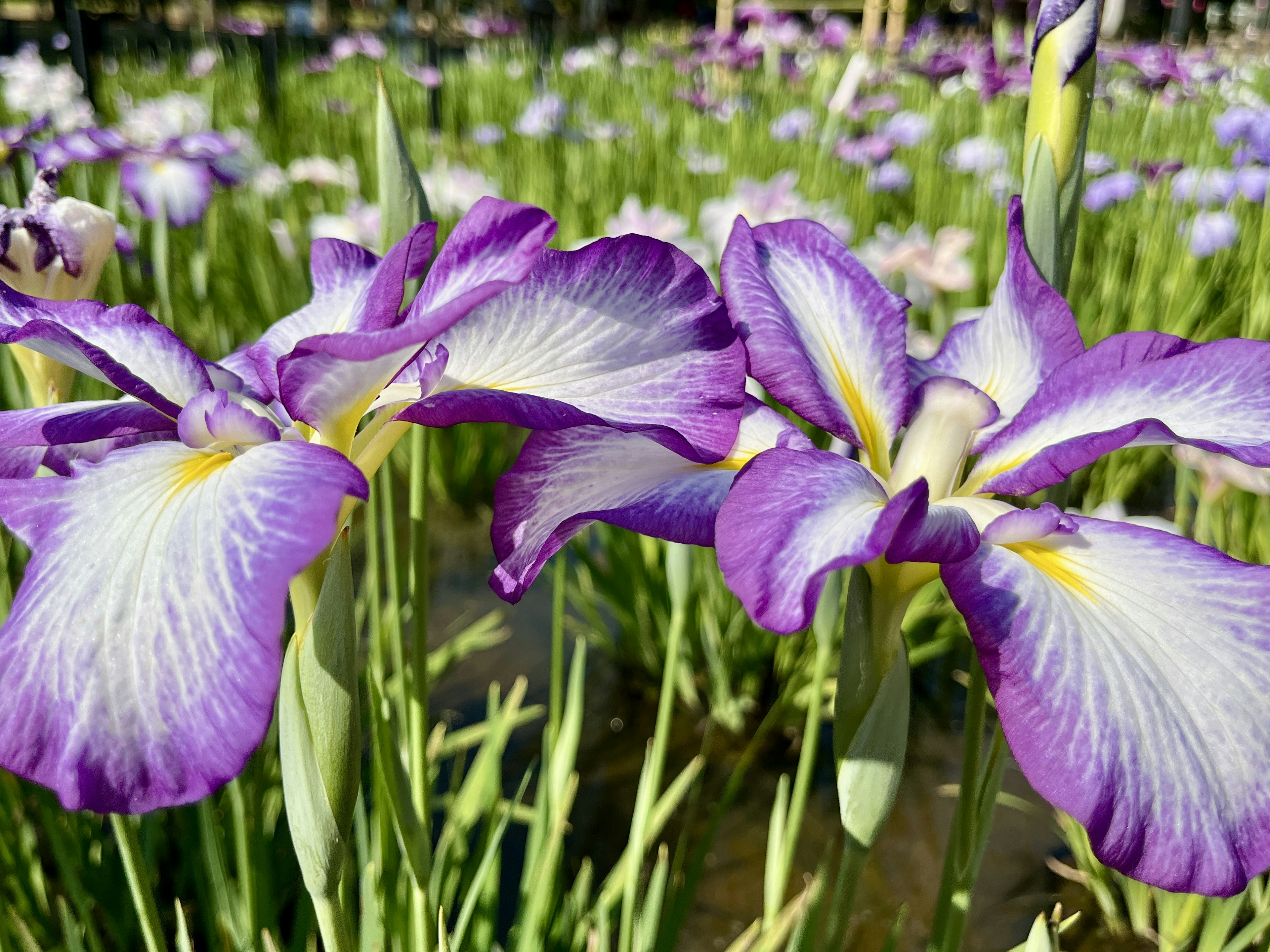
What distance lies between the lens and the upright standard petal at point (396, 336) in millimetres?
438

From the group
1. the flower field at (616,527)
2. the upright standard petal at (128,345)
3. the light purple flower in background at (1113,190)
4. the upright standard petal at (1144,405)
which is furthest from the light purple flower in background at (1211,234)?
the upright standard petal at (128,345)

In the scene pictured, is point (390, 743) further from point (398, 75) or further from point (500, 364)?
point (398, 75)

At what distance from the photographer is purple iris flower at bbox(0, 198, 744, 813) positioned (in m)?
0.39

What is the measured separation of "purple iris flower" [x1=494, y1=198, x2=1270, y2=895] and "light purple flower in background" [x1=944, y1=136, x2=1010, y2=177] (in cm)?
338

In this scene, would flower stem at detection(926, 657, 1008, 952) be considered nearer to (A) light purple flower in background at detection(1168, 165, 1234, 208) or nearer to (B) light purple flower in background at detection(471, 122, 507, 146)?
(A) light purple flower in background at detection(1168, 165, 1234, 208)

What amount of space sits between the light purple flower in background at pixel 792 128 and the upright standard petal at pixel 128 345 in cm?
429

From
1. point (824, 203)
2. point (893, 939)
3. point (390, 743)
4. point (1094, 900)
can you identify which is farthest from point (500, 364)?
point (824, 203)

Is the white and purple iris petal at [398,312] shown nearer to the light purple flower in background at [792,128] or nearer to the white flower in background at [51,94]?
the white flower in background at [51,94]

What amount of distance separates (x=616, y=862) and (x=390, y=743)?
117 centimetres

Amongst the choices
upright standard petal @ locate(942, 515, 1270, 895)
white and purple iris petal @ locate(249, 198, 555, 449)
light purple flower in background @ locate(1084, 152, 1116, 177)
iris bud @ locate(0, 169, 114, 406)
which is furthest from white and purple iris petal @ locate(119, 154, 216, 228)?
light purple flower in background @ locate(1084, 152, 1116, 177)

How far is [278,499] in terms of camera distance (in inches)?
16.6

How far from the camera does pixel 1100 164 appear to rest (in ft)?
12.4

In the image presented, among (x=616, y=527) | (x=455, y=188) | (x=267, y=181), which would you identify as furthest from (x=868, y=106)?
(x=616, y=527)

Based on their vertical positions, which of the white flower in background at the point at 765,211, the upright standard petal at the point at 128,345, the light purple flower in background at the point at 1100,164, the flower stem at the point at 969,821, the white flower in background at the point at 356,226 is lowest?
the flower stem at the point at 969,821
